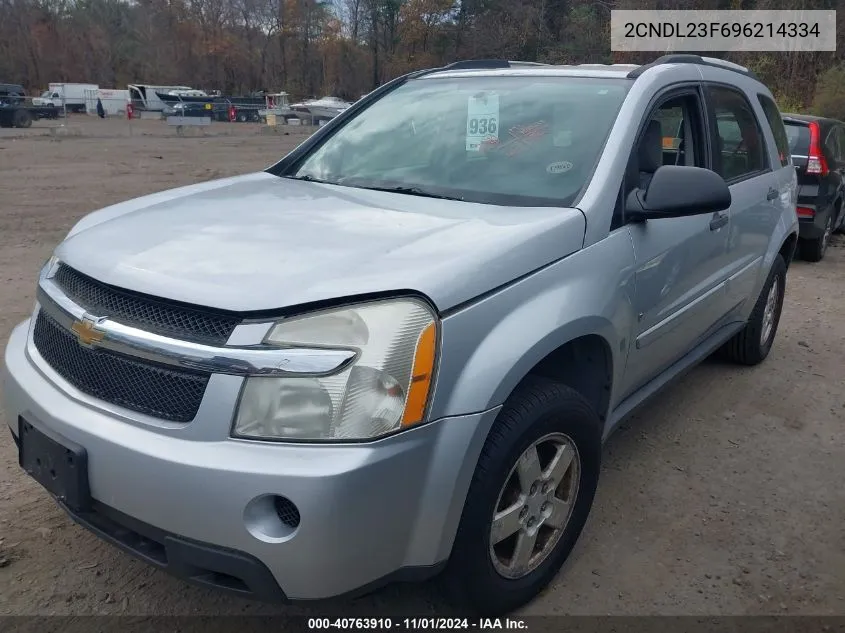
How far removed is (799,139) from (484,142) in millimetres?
6567

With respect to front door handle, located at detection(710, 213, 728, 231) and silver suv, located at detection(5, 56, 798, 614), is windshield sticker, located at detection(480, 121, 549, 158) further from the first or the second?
front door handle, located at detection(710, 213, 728, 231)

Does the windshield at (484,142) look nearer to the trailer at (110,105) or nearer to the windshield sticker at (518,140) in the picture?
the windshield sticker at (518,140)

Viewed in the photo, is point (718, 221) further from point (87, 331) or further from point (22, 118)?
point (22, 118)

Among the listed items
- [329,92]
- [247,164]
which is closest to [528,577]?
[247,164]

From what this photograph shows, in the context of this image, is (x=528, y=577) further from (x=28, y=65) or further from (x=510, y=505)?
(x=28, y=65)

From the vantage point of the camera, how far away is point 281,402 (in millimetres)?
1891

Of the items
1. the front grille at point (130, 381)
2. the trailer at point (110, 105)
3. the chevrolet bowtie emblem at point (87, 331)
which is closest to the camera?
the front grille at point (130, 381)

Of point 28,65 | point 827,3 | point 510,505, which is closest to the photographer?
point 510,505

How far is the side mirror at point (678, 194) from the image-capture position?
271 centimetres

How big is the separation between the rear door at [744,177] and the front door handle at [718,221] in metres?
0.13

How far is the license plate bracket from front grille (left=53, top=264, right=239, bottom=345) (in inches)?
15.1

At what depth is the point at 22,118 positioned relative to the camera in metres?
34.3

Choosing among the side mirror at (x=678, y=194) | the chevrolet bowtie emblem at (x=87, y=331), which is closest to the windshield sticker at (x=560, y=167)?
the side mirror at (x=678, y=194)

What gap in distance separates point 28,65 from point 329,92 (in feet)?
100
